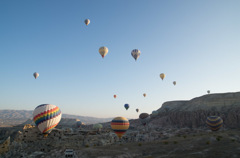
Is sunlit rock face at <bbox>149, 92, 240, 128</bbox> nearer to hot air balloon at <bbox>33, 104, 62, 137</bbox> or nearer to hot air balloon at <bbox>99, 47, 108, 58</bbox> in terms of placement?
hot air balloon at <bbox>99, 47, 108, 58</bbox>

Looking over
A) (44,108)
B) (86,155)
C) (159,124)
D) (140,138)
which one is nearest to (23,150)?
(44,108)

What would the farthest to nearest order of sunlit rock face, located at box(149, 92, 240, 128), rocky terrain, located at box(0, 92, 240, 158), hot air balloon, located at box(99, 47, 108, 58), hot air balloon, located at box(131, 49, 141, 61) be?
sunlit rock face, located at box(149, 92, 240, 128) < hot air balloon, located at box(131, 49, 141, 61) < hot air balloon, located at box(99, 47, 108, 58) < rocky terrain, located at box(0, 92, 240, 158)

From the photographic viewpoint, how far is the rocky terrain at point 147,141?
2089 centimetres

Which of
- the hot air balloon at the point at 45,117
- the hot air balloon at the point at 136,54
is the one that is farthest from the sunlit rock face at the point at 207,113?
the hot air balloon at the point at 45,117

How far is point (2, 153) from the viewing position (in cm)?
2944

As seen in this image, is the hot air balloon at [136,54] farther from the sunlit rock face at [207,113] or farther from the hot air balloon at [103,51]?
the sunlit rock face at [207,113]

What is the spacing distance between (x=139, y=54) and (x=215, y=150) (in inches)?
1190

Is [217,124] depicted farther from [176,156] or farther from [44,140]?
[44,140]

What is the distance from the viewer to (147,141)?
1266 inches

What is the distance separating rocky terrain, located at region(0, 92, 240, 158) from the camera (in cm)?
2089

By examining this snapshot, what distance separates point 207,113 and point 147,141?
4566 centimetres

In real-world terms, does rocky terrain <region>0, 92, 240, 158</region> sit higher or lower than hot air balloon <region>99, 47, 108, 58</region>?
lower

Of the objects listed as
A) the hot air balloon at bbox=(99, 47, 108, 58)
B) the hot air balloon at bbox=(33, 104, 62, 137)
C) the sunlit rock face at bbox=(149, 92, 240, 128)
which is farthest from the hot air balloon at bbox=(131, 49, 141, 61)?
the sunlit rock face at bbox=(149, 92, 240, 128)

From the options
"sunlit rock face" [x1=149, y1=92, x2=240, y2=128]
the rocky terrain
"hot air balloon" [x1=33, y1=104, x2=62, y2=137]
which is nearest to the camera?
the rocky terrain
